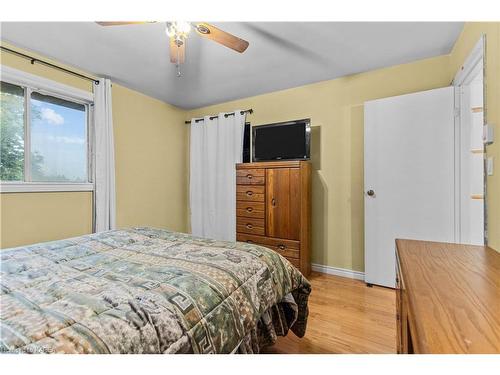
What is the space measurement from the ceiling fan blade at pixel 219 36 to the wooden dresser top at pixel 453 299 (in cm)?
167

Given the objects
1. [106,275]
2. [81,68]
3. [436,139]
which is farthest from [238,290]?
[81,68]

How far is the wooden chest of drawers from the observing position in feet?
9.17

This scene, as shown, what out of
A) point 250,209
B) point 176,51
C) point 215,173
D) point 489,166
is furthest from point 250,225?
point 489,166

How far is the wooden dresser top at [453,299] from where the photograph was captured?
50 centimetres

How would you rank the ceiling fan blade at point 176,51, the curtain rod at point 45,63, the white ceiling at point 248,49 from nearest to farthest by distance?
the ceiling fan blade at point 176,51
the white ceiling at point 248,49
the curtain rod at point 45,63

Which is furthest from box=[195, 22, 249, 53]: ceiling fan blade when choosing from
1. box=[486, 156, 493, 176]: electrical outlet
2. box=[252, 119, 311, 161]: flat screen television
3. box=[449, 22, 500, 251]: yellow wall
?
box=[486, 156, 493, 176]: electrical outlet

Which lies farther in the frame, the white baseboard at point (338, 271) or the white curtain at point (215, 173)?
the white curtain at point (215, 173)

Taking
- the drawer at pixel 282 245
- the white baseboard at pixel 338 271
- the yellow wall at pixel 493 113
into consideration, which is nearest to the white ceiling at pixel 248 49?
the yellow wall at pixel 493 113

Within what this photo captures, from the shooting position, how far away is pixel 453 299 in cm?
67

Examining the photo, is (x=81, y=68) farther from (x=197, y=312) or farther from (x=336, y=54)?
(x=197, y=312)

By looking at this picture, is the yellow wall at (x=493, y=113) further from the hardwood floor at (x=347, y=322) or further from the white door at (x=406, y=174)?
the hardwood floor at (x=347, y=322)

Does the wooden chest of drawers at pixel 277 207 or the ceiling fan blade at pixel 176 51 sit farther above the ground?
the ceiling fan blade at pixel 176 51

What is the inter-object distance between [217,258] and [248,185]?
1.84 meters

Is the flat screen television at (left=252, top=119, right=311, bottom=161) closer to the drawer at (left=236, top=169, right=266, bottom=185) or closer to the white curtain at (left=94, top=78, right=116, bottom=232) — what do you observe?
the drawer at (left=236, top=169, right=266, bottom=185)
